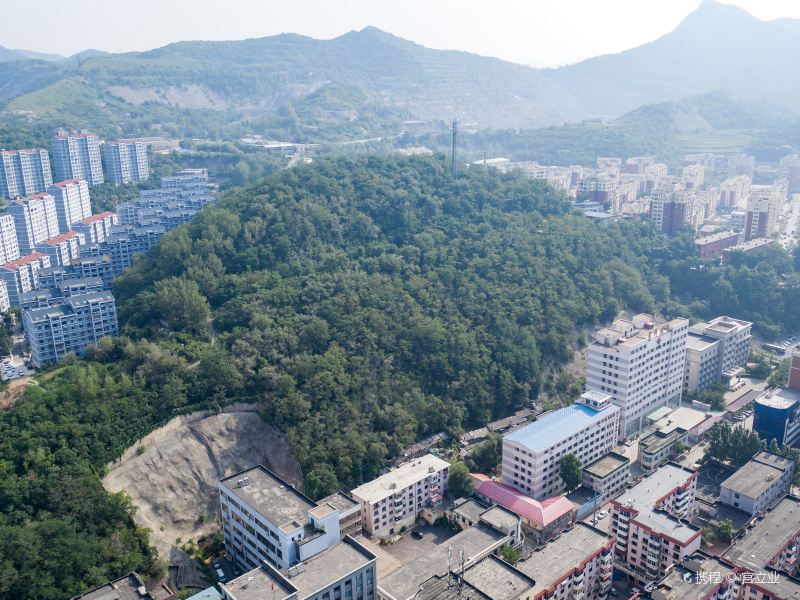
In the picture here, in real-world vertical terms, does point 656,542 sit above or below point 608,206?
below

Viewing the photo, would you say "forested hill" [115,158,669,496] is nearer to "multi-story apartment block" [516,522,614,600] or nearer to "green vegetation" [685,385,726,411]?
"green vegetation" [685,385,726,411]

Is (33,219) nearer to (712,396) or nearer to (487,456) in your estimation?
(487,456)

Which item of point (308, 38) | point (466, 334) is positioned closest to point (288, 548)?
point (466, 334)

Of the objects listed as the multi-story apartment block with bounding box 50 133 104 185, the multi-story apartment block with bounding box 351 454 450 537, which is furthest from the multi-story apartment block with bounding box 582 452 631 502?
the multi-story apartment block with bounding box 50 133 104 185

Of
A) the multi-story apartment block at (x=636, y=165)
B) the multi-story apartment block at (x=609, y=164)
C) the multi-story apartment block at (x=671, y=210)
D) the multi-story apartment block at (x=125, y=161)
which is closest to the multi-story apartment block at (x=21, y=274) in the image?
the multi-story apartment block at (x=125, y=161)

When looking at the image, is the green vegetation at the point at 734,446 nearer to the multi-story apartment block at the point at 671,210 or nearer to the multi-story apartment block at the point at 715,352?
the multi-story apartment block at the point at 715,352

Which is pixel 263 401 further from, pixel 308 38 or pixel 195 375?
pixel 308 38

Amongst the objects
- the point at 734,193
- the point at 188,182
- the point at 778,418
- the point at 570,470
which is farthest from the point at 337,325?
the point at 734,193
